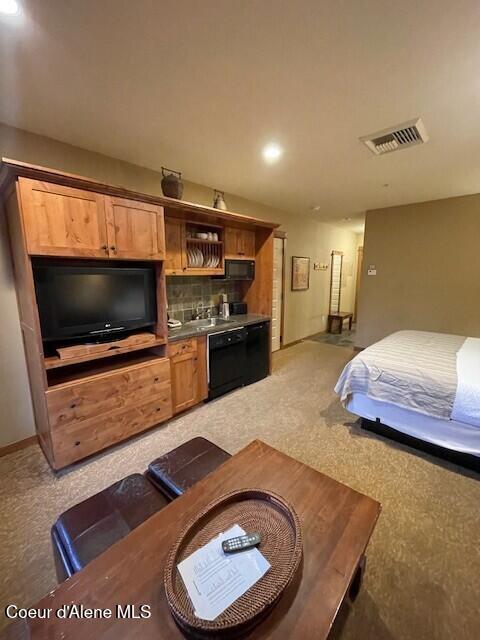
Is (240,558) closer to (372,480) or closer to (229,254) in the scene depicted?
(372,480)

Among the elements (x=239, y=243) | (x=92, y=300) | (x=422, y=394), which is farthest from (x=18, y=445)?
(x=422, y=394)

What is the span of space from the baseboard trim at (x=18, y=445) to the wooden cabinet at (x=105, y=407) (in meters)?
0.60

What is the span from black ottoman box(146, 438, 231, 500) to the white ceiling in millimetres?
2235

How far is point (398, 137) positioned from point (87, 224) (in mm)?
2670

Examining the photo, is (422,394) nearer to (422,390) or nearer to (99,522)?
(422,390)

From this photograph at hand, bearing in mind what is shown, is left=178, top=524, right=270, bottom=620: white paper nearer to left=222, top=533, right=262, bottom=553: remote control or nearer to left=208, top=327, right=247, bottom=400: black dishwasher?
left=222, top=533, right=262, bottom=553: remote control

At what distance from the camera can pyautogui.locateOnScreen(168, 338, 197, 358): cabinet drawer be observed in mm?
2693

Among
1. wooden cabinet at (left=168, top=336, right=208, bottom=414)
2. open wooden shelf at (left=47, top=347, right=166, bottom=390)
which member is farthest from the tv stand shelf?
wooden cabinet at (left=168, top=336, right=208, bottom=414)

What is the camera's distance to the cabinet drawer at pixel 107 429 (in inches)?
79.4

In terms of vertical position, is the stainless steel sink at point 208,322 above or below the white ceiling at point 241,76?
below

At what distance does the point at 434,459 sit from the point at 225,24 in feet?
10.6

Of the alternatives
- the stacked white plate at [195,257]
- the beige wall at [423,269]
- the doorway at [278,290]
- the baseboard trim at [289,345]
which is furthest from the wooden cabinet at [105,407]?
the beige wall at [423,269]

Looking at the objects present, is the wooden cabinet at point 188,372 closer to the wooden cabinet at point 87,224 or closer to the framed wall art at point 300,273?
the wooden cabinet at point 87,224

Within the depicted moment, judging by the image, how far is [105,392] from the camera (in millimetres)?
2197
